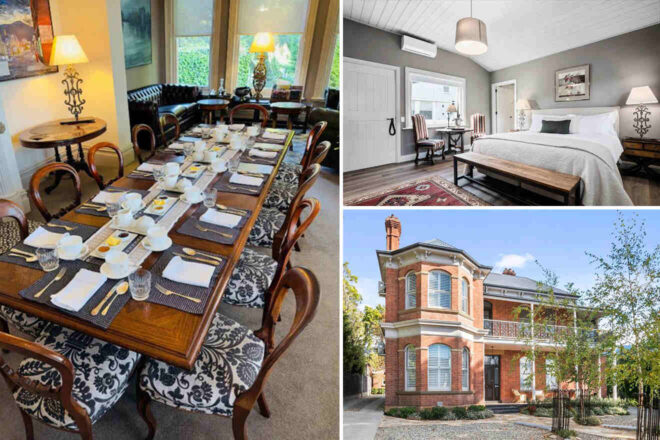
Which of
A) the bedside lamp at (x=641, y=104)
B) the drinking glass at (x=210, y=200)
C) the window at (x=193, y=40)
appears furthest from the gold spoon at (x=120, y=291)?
the window at (x=193, y=40)

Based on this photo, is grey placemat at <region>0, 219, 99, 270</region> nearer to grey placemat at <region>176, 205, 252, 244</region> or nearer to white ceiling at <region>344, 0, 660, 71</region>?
grey placemat at <region>176, 205, 252, 244</region>

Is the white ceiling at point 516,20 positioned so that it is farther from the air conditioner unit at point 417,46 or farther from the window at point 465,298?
the window at point 465,298

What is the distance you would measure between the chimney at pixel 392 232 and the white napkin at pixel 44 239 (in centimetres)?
147

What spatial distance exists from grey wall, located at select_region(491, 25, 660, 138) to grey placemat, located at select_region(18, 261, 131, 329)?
2058 millimetres

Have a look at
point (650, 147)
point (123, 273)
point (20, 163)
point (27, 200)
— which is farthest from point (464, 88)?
point (20, 163)

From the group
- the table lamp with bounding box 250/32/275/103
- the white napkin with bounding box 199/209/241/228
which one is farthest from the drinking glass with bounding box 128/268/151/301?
the table lamp with bounding box 250/32/275/103

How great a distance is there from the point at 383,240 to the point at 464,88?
949mm

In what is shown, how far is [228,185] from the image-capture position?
8.30 feet

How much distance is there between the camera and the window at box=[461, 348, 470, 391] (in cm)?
197

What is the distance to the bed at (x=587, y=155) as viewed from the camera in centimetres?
199

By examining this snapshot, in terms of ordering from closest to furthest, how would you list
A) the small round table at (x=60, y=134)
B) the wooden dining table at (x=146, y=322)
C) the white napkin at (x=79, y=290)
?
the wooden dining table at (x=146, y=322) → the white napkin at (x=79, y=290) → the small round table at (x=60, y=134)

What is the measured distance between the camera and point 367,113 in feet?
8.02

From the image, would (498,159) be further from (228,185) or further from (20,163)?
(20,163)

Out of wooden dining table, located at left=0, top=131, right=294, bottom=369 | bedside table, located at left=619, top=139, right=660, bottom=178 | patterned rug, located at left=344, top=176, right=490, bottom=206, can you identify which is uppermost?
bedside table, located at left=619, top=139, right=660, bottom=178
